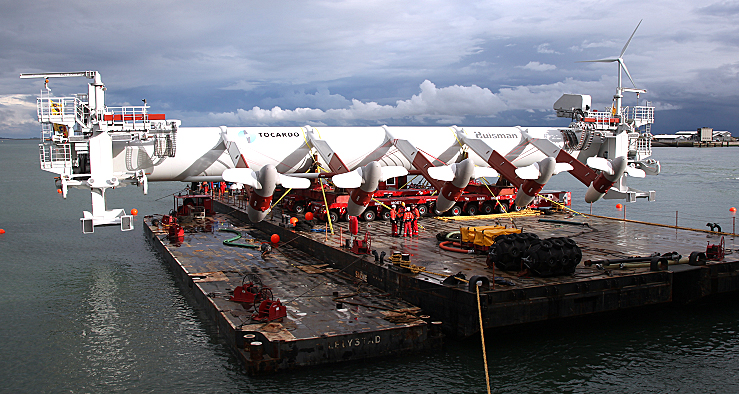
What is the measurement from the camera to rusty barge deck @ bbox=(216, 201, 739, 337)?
1861 centimetres

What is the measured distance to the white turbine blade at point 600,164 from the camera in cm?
2617

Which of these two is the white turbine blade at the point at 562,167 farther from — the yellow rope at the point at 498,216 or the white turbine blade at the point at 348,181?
the white turbine blade at the point at 348,181

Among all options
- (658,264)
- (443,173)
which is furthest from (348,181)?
(658,264)

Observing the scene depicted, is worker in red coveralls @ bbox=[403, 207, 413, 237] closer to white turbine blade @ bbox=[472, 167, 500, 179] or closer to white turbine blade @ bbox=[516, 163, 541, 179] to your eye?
white turbine blade @ bbox=[472, 167, 500, 179]

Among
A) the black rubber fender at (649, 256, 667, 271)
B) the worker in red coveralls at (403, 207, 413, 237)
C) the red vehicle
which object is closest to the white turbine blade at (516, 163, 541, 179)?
the black rubber fender at (649, 256, 667, 271)

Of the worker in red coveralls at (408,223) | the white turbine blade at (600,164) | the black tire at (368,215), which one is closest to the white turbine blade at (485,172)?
the worker in red coveralls at (408,223)

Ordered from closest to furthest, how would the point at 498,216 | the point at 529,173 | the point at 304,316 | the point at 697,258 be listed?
1. the point at 304,316
2. the point at 697,258
3. the point at 529,173
4. the point at 498,216

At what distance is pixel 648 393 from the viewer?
15.5m

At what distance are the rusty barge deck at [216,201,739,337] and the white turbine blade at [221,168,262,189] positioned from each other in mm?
5627

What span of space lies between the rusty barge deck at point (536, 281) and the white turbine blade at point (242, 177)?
563 centimetres

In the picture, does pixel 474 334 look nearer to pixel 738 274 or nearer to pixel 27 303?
pixel 738 274

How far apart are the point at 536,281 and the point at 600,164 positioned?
9510 millimetres

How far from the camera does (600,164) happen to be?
26.4m

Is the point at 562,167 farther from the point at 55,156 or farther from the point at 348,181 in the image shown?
the point at 55,156
